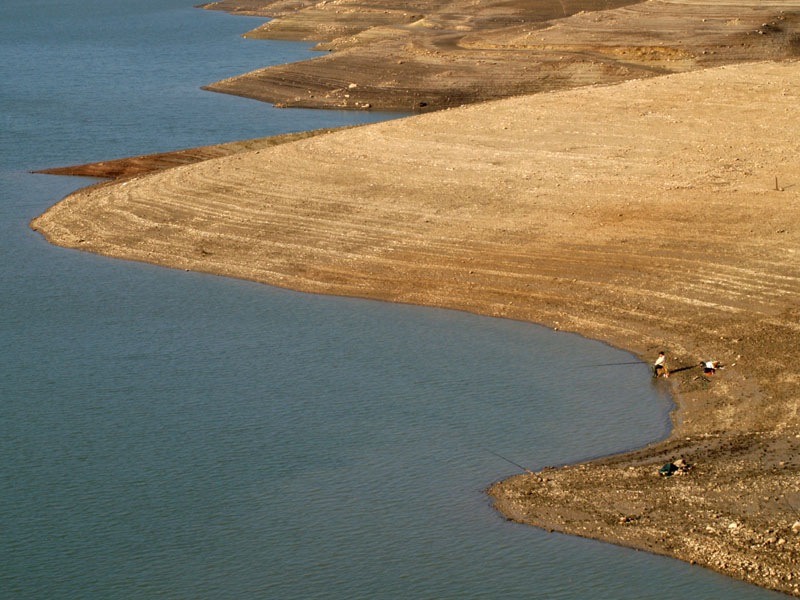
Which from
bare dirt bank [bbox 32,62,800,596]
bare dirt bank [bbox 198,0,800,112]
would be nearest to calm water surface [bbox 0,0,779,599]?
bare dirt bank [bbox 32,62,800,596]

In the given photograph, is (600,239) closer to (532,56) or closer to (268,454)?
(268,454)

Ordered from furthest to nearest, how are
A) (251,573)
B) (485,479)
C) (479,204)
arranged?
(479,204), (485,479), (251,573)

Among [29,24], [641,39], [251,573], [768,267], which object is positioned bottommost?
[251,573]

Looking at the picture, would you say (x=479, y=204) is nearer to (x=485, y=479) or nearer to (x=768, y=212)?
(x=768, y=212)

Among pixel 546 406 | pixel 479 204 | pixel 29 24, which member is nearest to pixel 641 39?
pixel 479 204

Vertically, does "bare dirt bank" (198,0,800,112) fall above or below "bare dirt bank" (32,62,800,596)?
above

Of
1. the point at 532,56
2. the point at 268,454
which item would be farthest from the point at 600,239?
the point at 532,56

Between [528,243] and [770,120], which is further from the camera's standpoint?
[770,120]

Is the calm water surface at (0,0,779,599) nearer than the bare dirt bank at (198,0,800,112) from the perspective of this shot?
Yes

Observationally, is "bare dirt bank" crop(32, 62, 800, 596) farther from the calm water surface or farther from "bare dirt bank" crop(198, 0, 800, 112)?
"bare dirt bank" crop(198, 0, 800, 112)
